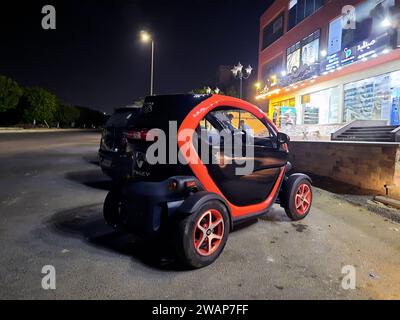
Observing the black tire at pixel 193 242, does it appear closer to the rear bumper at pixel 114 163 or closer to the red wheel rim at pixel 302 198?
the red wheel rim at pixel 302 198

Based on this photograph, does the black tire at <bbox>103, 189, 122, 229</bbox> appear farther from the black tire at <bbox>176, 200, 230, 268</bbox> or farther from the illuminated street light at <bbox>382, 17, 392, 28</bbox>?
the illuminated street light at <bbox>382, 17, 392, 28</bbox>

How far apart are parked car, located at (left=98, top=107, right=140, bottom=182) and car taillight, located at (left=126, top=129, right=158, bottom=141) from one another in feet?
8.34

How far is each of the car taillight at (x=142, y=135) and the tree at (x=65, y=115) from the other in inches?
2760

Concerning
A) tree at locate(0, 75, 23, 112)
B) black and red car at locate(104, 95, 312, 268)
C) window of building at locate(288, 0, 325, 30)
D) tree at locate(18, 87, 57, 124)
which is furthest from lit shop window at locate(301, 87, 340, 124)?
tree at locate(18, 87, 57, 124)

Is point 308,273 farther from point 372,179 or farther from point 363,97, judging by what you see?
point 363,97

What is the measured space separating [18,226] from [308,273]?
409 cm

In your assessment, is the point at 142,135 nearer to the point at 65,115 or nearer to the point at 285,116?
the point at 285,116

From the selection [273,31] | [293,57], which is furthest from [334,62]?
[273,31]

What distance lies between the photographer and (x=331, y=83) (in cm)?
1920

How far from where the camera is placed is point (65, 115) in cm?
6925

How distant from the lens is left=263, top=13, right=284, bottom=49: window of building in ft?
90.0

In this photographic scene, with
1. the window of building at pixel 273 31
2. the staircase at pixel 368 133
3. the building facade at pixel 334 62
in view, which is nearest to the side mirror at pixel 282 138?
the staircase at pixel 368 133

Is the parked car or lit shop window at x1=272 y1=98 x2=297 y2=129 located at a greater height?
lit shop window at x1=272 y1=98 x2=297 y2=129
